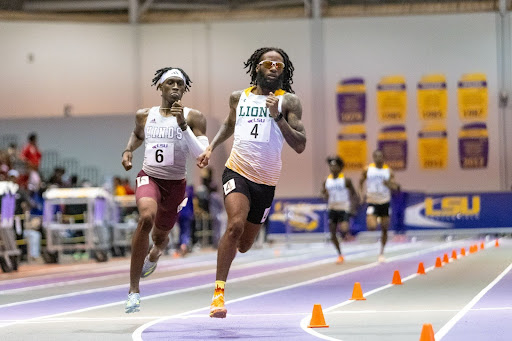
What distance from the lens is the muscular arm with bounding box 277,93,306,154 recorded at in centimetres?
960

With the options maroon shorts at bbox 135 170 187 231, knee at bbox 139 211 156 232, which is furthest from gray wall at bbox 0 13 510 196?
knee at bbox 139 211 156 232

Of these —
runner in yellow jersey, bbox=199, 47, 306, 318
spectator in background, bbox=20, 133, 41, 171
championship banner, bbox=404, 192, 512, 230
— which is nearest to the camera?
runner in yellow jersey, bbox=199, 47, 306, 318

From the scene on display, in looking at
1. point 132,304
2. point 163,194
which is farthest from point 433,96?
point 132,304

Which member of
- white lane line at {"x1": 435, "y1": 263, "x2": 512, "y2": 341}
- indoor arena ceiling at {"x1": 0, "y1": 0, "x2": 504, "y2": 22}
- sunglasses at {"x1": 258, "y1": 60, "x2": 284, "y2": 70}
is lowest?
white lane line at {"x1": 435, "y1": 263, "x2": 512, "y2": 341}

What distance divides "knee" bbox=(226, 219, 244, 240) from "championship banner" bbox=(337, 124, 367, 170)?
3016 centimetres

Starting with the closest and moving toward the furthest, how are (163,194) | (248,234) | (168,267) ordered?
(248,234)
(163,194)
(168,267)

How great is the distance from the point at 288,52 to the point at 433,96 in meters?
5.20

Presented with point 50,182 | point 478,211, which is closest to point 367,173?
point 50,182

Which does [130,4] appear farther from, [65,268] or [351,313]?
[351,313]

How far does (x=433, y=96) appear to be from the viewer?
39.6m

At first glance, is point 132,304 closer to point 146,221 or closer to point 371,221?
point 146,221

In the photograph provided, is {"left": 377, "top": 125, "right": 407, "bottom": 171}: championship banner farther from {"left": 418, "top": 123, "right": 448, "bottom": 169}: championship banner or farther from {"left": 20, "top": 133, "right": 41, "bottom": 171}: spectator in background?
{"left": 20, "top": 133, "right": 41, "bottom": 171}: spectator in background

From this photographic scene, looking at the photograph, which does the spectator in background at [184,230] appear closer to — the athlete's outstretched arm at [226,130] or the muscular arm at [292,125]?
the athlete's outstretched arm at [226,130]

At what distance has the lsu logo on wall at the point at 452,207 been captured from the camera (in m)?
35.5
